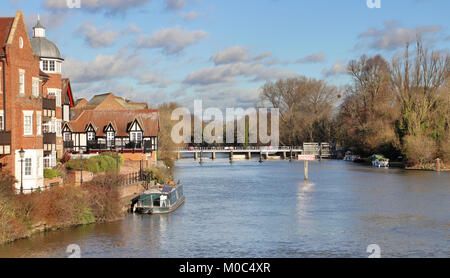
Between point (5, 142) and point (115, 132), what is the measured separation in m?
35.1

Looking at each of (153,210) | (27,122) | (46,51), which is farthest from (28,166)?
(46,51)

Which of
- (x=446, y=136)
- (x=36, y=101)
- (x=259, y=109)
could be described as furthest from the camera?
(x=259, y=109)

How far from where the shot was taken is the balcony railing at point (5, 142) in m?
31.0

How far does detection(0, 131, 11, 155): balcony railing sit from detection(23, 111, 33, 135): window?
1.80 m

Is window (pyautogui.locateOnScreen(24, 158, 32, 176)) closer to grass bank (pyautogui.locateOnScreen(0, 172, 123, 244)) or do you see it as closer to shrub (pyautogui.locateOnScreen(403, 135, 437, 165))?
grass bank (pyautogui.locateOnScreen(0, 172, 123, 244))

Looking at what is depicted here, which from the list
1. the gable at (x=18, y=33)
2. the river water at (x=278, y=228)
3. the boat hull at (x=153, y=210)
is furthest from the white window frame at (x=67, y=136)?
the gable at (x=18, y=33)

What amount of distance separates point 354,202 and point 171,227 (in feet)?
56.5

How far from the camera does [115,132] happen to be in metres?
66.4

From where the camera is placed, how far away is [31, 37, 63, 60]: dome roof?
44541 mm

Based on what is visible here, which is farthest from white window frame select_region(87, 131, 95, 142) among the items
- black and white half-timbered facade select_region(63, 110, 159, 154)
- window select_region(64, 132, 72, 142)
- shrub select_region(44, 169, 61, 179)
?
shrub select_region(44, 169, 61, 179)

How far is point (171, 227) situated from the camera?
109ft

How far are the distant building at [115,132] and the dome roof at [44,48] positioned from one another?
20016mm
